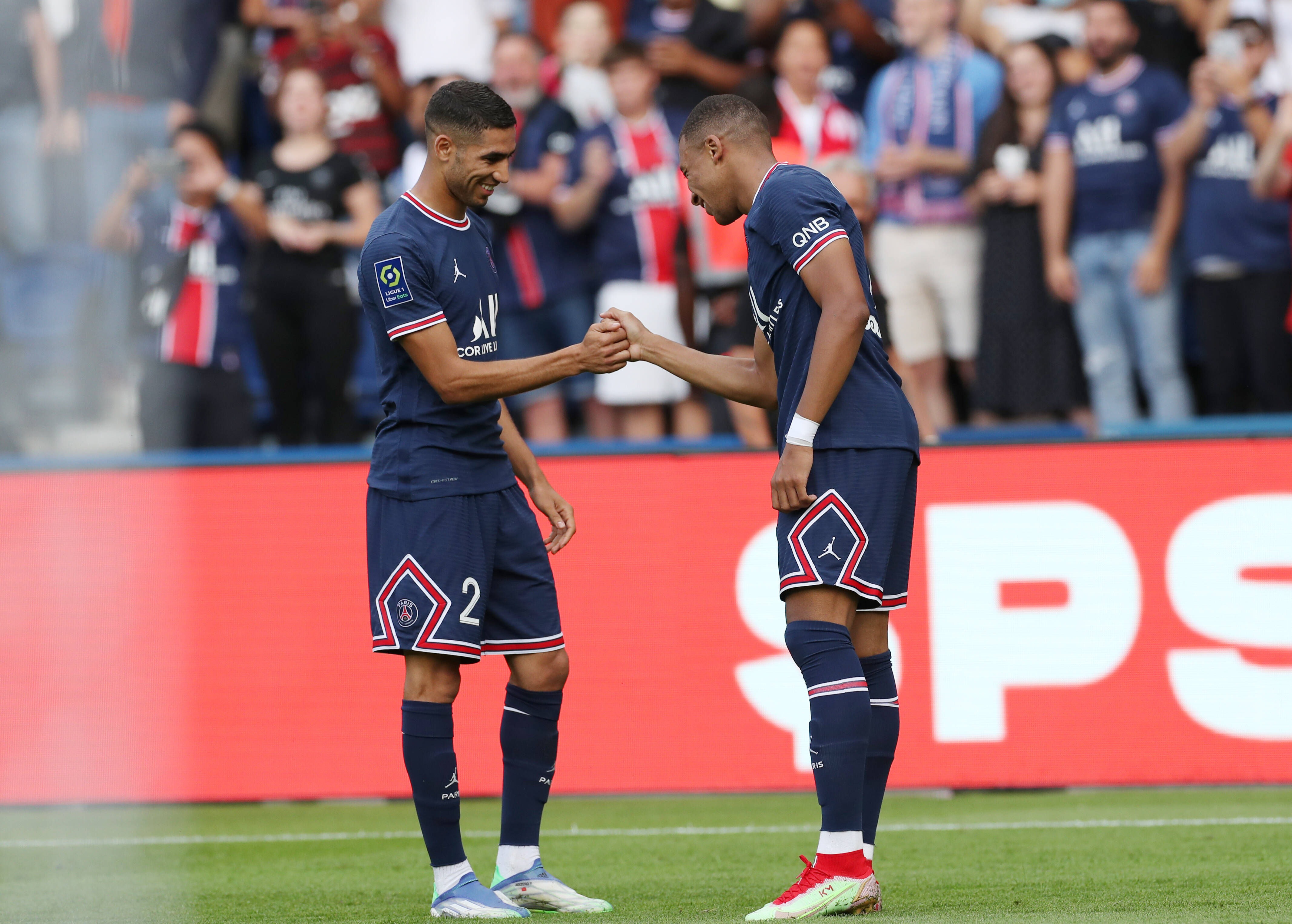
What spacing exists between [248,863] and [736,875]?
1.78m

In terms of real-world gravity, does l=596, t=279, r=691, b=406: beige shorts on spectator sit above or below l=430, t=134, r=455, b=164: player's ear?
below

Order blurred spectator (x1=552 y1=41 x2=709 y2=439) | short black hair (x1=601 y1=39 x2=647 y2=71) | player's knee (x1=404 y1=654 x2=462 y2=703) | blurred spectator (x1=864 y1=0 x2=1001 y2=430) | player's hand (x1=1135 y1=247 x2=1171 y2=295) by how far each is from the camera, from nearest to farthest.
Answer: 1. player's knee (x1=404 y1=654 x2=462 y2=703)
2. player's hand (x1=1135 y1=247 x2=1171 y2=295)
3. blurred spectator (x1=552 y1=41 x2=709 y2=439)
4. blurred spectator (x1=864 y1=0 x2=1001 y2=430)
5. short black hair (x1=601 y1=39 x2=647 y2=71)

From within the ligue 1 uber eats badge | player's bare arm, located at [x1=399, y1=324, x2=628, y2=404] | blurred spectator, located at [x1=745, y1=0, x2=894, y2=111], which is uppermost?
blurred spectator, located at [x1=745, y1=0, x2=894, y2=111]

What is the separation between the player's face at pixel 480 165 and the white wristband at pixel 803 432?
1.05 m

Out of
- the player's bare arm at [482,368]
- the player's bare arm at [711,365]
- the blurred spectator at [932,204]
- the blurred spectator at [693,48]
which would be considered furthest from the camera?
the blurred spectator at [693,48]

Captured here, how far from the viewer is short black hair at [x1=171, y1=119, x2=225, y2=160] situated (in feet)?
28.0

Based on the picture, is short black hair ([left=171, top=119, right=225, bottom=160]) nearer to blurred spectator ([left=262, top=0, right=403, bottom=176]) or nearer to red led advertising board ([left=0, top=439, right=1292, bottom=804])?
Answer: blurred spectator ([left=262, top=0, right=403, bottom=176])

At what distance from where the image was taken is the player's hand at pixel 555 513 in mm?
4871

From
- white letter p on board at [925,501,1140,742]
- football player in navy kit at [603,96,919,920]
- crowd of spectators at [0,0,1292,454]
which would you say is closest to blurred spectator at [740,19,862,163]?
crowd of spectators at [0,0,1292,454]

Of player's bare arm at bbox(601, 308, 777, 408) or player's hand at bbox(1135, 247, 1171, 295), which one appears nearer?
player's bare arm at bbox(601, 308, 777, 408)

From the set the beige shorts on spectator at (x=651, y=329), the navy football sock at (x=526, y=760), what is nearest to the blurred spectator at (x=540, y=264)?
the beige shorts on spectator at (x=651, y=329)

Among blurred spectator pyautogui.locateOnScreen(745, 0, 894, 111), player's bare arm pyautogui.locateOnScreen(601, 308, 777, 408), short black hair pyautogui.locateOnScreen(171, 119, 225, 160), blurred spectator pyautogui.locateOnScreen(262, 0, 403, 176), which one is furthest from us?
blurred spectator pyautogui.locateOnScreen(262, 0, 403, 176)

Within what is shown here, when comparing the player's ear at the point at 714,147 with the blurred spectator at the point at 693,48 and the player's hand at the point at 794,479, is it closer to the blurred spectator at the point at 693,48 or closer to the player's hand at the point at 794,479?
the player's hand at the point at 794,479

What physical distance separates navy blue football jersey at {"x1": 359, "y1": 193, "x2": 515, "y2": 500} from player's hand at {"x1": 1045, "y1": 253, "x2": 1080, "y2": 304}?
15.3 ft
